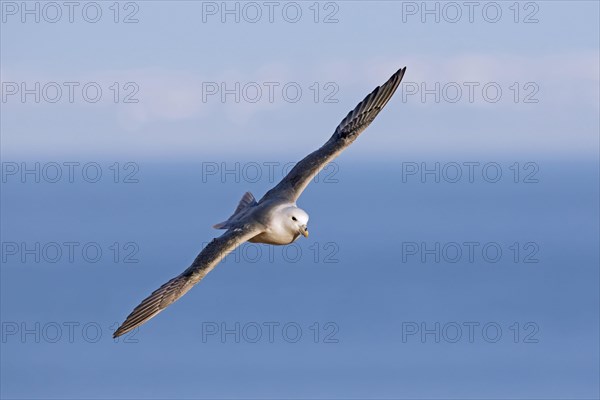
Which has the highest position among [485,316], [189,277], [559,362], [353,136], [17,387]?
[485,316]

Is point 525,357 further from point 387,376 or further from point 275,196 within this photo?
point 275,196

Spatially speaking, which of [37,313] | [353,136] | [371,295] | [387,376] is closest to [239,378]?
[387,376]

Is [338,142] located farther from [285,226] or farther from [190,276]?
[190,276]

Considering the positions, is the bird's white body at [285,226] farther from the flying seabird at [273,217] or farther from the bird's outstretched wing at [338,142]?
the bird's outstretched wing at [338,142]

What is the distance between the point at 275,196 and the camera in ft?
80.1

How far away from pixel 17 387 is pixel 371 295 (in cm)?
6784

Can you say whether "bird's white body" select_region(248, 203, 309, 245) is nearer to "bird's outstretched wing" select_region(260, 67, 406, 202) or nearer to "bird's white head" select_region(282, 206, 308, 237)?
"bird's white head" select_region(282, 206, 308, 237)

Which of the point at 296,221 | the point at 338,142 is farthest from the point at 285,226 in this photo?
the point at 338,142

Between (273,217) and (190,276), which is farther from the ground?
(273,217)

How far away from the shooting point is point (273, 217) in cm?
2283

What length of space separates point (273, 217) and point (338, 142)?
136 inches

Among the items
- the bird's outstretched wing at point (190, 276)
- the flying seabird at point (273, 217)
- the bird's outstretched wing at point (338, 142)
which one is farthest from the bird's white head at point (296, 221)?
the bird's outstretched wing at point (338, 142)

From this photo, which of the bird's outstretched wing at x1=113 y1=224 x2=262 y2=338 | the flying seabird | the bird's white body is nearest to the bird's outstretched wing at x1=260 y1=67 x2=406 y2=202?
the flying seabird

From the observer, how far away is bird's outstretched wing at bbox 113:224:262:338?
21.1m
